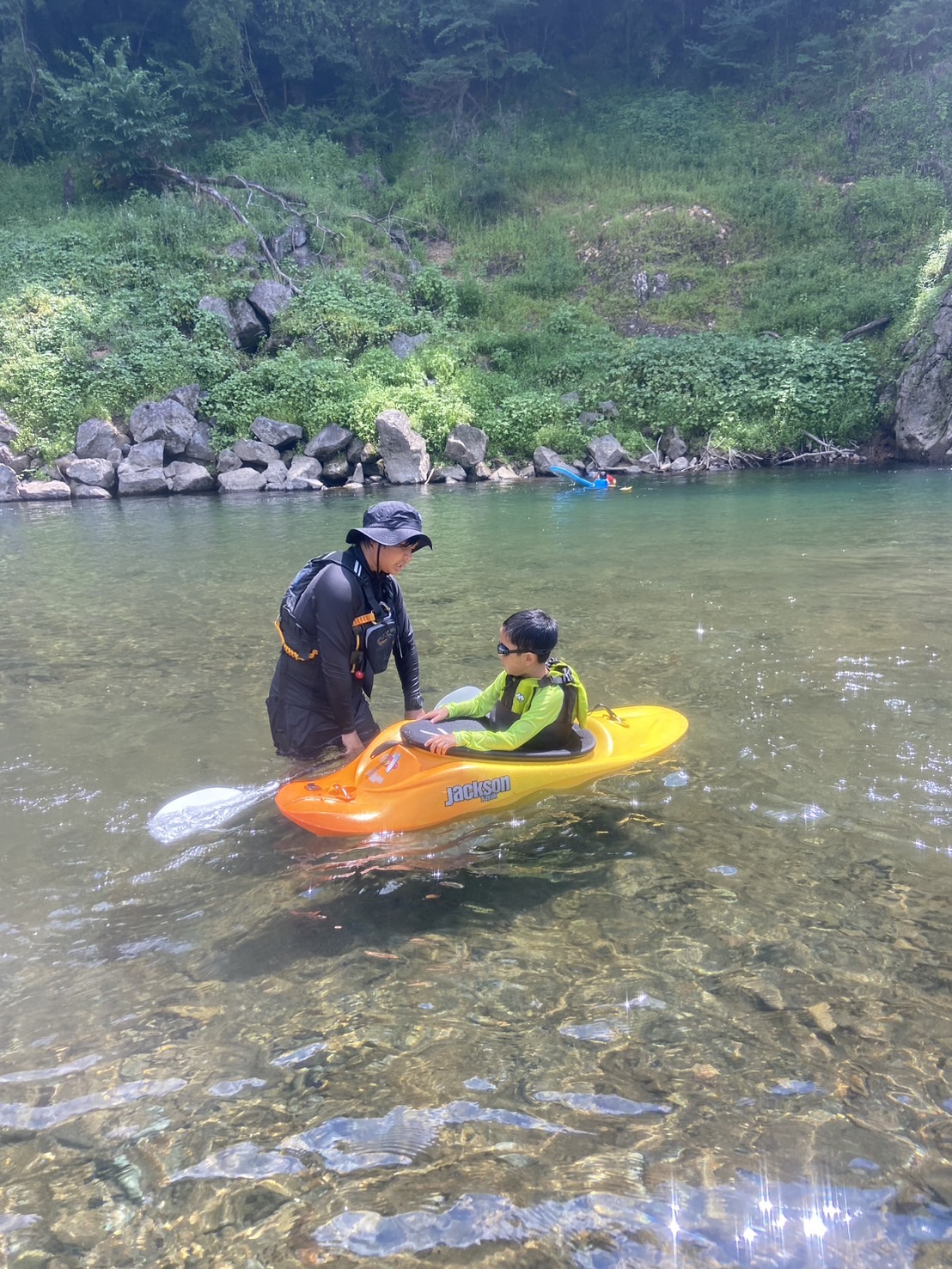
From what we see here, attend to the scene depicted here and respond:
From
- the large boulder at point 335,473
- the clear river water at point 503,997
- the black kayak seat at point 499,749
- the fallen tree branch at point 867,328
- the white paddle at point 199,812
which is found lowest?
the clear river water at point 503,997

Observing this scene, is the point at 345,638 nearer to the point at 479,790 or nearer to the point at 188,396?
the point at 479,790

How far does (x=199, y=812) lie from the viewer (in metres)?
3.76

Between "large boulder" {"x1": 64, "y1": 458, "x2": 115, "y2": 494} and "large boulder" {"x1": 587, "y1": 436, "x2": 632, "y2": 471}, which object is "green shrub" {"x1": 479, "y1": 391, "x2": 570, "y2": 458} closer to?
"large boulder" {"x1": 587, "y1": 436, "x2": 632, "y2": 471}

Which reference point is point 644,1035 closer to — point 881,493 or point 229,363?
point 881,493

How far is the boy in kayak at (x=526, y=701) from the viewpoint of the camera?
3756 millimetres

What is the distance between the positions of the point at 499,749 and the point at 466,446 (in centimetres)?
1505

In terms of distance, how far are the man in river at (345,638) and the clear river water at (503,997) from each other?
0.48 meters

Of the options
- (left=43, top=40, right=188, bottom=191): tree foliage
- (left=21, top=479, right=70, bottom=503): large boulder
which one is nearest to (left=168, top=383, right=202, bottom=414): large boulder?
(left=21, top=479, right=70, bottom=503): large boulder

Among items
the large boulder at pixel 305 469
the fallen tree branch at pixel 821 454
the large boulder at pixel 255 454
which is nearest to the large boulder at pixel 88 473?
the large boulder at pixel 255 454

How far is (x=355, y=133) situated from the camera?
2912cm

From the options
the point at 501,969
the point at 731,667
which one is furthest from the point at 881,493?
the point at 501,969

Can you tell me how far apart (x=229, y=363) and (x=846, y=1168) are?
2032 centimetres

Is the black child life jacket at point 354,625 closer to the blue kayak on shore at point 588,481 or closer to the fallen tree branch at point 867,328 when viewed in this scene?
the blue kayak on shore at point 588,481

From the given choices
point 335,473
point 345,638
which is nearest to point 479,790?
point 345,638
